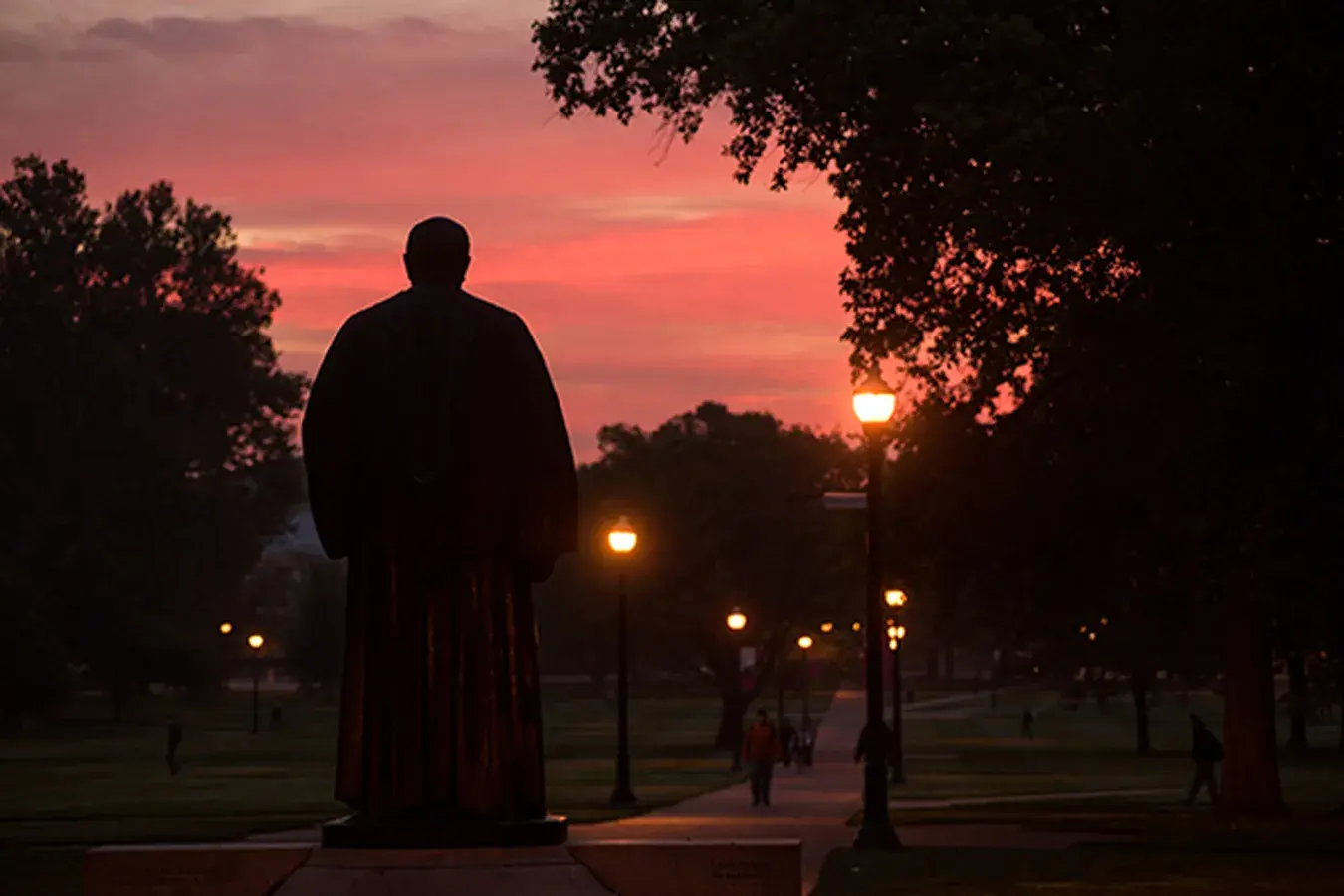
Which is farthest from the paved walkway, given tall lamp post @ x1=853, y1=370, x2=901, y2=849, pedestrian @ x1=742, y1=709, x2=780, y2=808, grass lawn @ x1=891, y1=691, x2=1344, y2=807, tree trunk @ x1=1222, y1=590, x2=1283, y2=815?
tree trunk @ x1=1222, y1=590, x2=1283, y2=815

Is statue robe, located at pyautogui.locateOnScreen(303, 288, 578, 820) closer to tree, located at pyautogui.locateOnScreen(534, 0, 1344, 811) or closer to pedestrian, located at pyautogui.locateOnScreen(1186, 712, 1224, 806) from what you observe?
tree, located at pyautogui.locateOnScreen(534, 0, 1344, 811)

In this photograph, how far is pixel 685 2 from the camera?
25.4m

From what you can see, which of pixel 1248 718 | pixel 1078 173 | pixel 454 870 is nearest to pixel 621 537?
pixel 1248 718

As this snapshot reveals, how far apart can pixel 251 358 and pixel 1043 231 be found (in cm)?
9247

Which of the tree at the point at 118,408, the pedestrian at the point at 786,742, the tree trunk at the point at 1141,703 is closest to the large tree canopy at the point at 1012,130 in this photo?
the pedestrian at the point at 786,742

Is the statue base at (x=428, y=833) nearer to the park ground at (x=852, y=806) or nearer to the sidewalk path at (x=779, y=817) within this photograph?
the sidewalk path at (x=779, y=817)

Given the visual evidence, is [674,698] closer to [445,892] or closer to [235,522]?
[235,522]

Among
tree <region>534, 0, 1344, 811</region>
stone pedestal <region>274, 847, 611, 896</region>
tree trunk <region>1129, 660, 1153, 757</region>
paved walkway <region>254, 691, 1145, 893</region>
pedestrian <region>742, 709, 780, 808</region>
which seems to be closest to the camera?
stone pedestal <region>274, 847, 611, 896</region>

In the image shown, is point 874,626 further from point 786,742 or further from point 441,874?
point 786,742

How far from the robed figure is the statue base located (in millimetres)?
48

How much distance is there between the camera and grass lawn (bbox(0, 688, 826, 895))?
33.0 m

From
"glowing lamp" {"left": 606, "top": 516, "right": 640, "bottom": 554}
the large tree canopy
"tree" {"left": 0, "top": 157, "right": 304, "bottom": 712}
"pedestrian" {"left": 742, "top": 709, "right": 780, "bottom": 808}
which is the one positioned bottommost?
"pedestrian" {"left": 742, "top": 709, "right": 780, "bottom": 808}

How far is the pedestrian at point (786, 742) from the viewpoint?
62.3 meters

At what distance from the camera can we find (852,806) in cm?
4122
